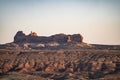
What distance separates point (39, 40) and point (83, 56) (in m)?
18.5

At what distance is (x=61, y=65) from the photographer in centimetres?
5459

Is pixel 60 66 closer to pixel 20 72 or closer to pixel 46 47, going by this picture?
pixel 20 72

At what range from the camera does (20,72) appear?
53.3m

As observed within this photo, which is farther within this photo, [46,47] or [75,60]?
[46,47]

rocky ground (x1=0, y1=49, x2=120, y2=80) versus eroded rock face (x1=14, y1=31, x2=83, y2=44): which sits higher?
eroded rock face (x1=14, y1=31, x2=83, y2=44)

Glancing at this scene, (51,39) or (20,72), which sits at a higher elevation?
(51,39)

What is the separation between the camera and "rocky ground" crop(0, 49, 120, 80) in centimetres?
4878

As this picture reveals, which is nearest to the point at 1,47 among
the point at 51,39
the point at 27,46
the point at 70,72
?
the point at 27,46

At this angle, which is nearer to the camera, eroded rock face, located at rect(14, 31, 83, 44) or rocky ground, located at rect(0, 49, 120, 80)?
rocky ground, located at rect(0, 49, 120, 80)

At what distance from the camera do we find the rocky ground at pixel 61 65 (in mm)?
48781

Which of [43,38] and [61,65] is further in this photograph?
[43,38]

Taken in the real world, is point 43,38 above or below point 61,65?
above

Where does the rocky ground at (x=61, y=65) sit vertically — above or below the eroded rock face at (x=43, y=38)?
below

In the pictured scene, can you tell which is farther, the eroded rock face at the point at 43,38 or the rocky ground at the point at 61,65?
the eroded rock face at the point at 43,38
